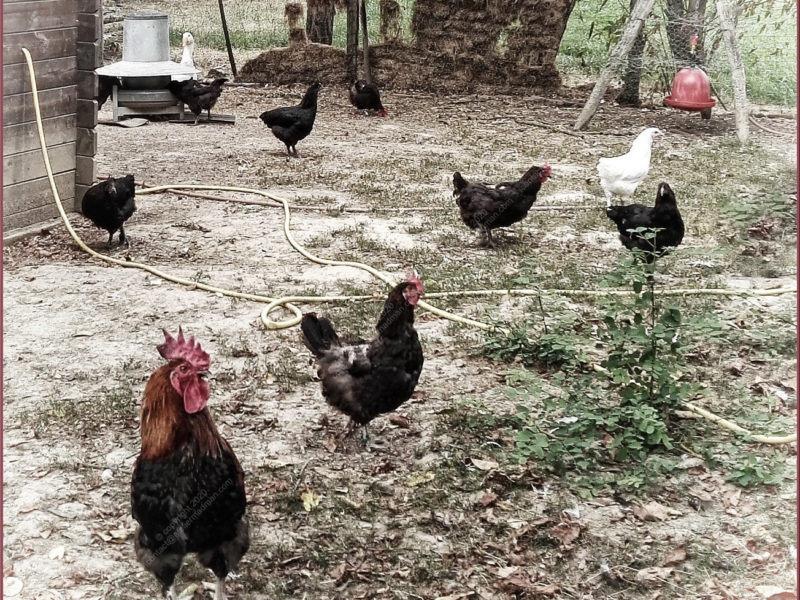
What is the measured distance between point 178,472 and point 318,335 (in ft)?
4.73

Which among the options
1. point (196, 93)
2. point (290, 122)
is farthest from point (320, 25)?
point (290, 122)

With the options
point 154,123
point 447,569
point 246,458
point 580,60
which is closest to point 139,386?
point 246,458

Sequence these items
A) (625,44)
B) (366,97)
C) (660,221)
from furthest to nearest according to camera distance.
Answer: (366,97)
(625,44)
(660,221)

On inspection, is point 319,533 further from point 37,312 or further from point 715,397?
point 37,312

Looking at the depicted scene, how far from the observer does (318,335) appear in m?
4.43

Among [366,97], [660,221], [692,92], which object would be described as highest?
[692,92]

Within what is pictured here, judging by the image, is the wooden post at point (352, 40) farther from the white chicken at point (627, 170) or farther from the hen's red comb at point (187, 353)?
the hen's red comb at point (187, 353)

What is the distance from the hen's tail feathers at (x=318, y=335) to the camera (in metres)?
4.40

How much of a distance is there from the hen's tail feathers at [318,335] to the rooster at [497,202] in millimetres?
2897

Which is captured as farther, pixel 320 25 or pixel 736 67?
pixel 320 25

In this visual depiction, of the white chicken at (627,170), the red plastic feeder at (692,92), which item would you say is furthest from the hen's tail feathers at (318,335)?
the red plastic feeder at (692,92)

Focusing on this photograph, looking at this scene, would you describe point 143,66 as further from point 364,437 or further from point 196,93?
point 364,437

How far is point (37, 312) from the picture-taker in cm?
586

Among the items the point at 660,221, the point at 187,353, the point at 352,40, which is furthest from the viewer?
the point at 352,40
